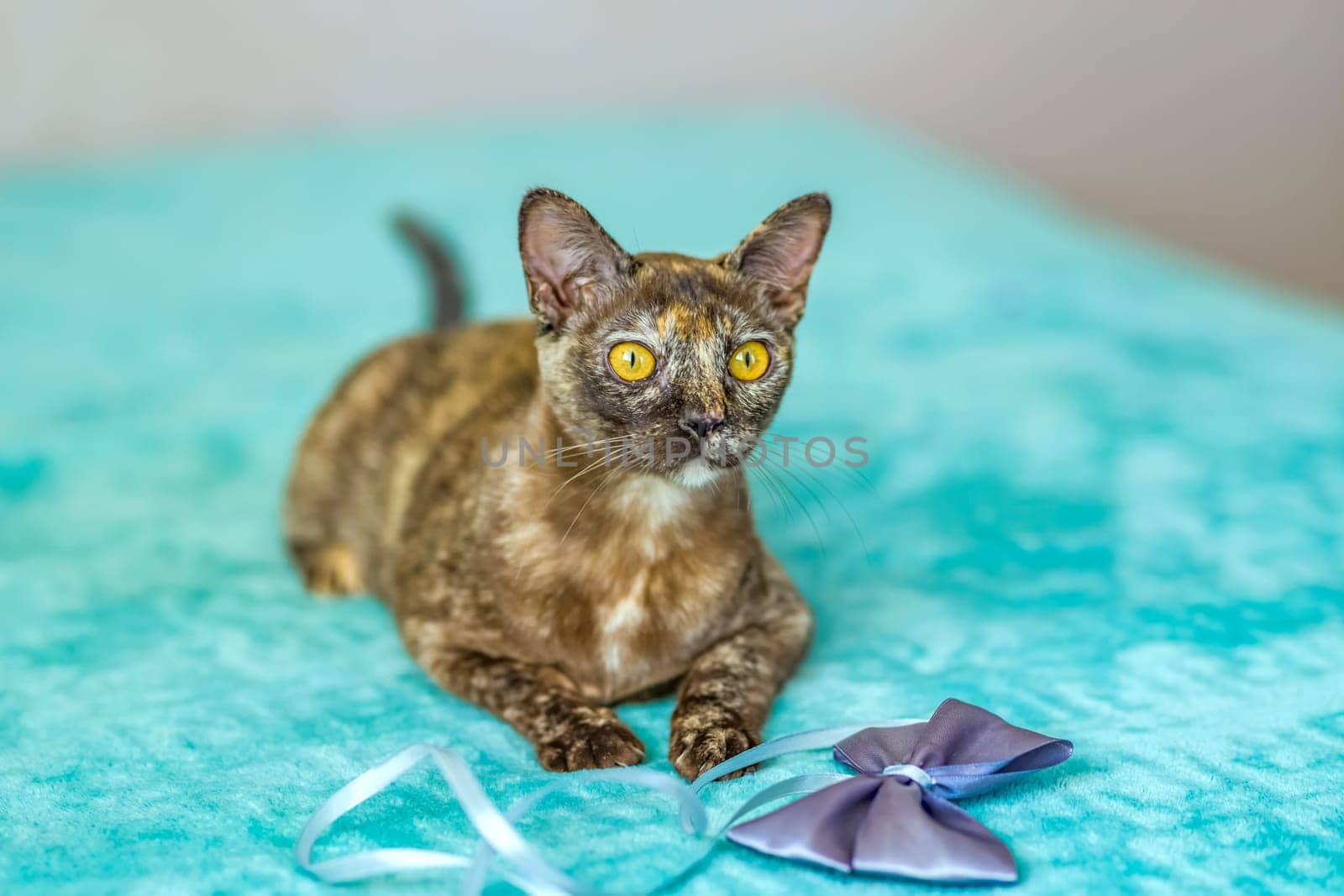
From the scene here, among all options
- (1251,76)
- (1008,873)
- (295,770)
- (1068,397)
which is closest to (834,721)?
(1008,873)

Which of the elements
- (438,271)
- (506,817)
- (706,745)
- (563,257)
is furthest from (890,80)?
(506,817)

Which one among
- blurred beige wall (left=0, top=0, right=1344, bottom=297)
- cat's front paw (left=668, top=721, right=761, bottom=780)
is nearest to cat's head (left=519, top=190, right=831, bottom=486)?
cat's front paw (left=668, top=721, right=761, bottom=780)

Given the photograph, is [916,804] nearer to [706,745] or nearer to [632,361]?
[706,745]

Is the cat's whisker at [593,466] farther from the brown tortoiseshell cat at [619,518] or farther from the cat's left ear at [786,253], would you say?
the cat's left ear at [786,253]

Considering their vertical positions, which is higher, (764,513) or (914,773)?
(764,513)

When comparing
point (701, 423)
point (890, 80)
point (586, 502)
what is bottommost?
point (586, 502)

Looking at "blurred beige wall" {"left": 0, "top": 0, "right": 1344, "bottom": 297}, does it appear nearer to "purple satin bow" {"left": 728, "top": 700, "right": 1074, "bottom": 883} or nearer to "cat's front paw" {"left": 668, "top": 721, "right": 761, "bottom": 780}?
"cat's front paw" {"left": 668, "top": 721, "right": 761, "bottom": 780}

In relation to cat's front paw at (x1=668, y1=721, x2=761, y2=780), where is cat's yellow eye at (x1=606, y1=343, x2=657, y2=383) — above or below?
above
